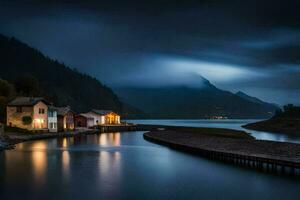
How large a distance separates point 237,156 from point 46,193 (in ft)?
106

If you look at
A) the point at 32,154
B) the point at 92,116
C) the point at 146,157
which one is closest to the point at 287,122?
the point at 92,116

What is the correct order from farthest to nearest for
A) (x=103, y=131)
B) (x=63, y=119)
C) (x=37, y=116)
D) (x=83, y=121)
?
1. (x=83, y=121)
2. (x=103, y=131)
3. (x=63, y=119)
4. (x=37, y=116)

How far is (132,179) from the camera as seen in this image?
45.8m

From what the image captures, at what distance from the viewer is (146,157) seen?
223ft

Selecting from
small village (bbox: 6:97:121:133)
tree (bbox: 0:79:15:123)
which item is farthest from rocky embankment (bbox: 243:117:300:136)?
tree (bbox: 0:79:15:123)

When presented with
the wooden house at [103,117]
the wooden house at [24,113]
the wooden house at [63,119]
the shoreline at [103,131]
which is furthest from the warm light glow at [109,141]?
the wooden house at [103,117]

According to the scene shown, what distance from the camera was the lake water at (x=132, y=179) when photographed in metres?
38.0

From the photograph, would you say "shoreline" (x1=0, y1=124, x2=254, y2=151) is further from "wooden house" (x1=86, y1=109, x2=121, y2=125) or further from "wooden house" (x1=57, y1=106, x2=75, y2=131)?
"wooden house" (x1=86, y1=109, x2=121, y2=125)

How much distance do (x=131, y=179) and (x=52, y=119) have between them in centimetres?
7593

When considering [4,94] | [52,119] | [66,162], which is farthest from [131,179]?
[4,94]

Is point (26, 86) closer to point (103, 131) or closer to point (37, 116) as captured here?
point (103, 131)

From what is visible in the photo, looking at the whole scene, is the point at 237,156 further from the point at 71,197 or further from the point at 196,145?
the point at 71,197

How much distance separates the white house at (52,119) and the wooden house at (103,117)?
39.0 m

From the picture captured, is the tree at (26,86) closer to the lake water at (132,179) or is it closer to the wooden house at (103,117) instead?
the wooden house at (103,117)
